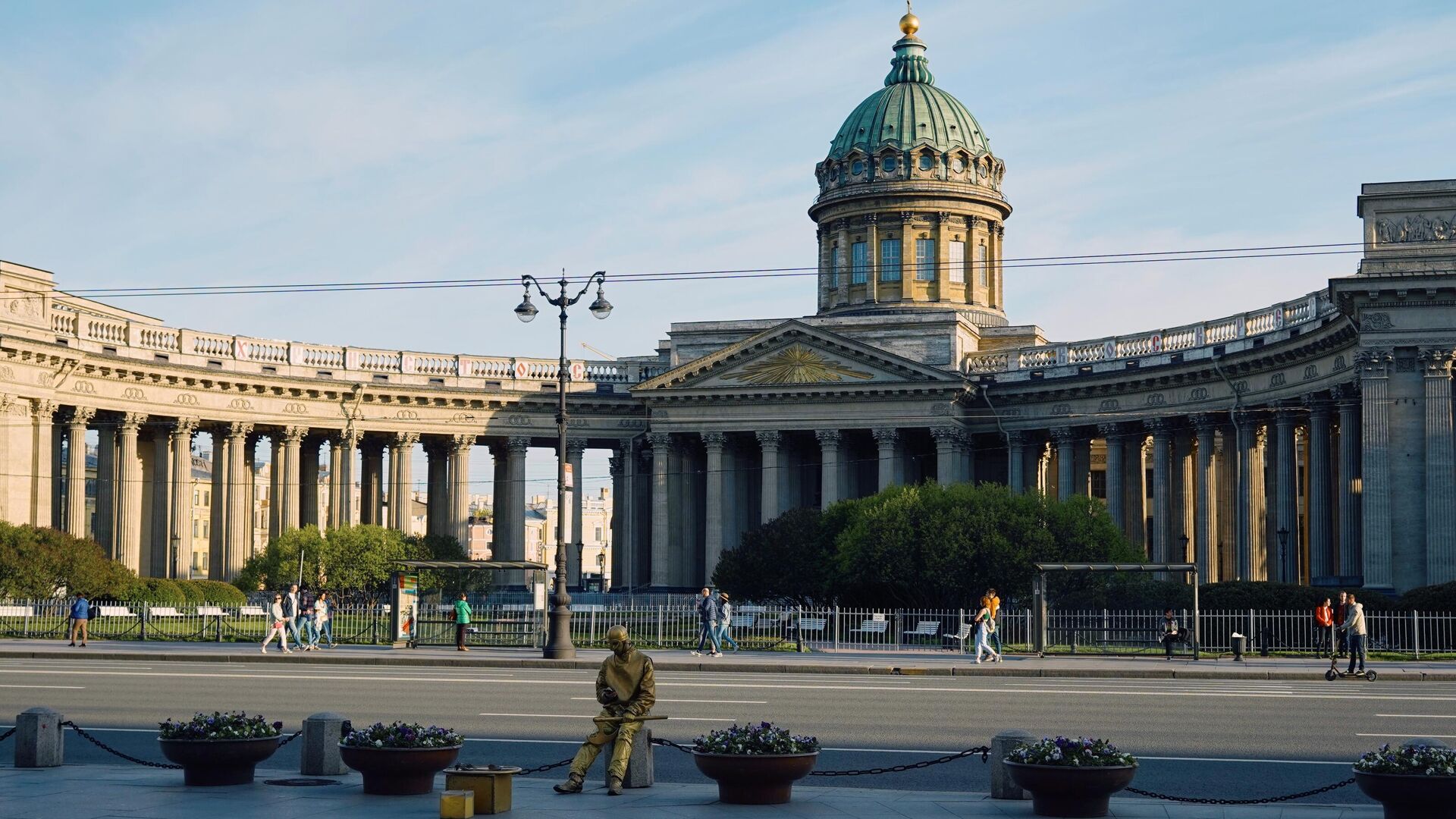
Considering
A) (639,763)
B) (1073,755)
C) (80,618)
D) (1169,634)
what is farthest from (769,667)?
(1073,755)

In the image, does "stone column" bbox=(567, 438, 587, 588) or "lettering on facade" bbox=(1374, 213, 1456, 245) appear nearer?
"lettering on facade" bbox=(1374, 213, 1456, 245)

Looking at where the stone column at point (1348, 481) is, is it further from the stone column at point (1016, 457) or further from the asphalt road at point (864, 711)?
the asphalt road at point (864, 711)

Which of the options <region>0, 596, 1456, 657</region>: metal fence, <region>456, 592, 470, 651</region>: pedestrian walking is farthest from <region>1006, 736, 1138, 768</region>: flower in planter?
<region>456, 592, 470, 651</region>: pedestrian walking

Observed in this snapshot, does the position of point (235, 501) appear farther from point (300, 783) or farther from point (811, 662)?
point (300, 783)

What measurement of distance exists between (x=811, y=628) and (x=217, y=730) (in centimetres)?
3674

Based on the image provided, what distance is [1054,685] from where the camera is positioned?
36.9m

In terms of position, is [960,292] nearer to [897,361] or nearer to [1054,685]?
[897,361]

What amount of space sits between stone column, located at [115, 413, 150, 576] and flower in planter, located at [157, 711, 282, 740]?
58.2 meters

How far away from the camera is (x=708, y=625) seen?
49438mm

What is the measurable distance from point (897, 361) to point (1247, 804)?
66588 millimetres

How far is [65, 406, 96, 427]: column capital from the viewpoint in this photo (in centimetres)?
7288

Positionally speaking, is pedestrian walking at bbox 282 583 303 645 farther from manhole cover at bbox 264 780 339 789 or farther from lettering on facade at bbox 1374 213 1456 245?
lettering on facade at bbox 1374 213 1456 245

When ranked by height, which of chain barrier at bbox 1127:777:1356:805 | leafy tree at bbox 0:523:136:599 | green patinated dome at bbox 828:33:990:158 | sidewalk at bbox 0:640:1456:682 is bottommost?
sidewalk at bbox 0:640:1456:682

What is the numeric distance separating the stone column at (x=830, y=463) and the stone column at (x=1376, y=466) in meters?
33.6
